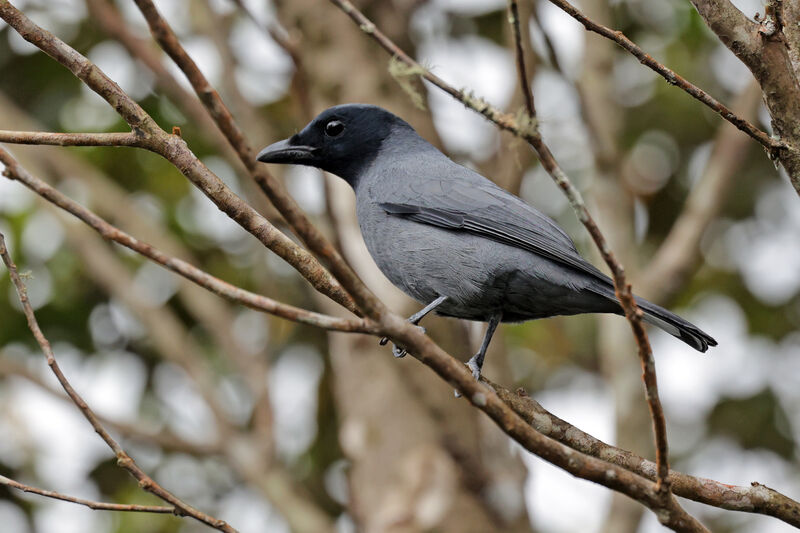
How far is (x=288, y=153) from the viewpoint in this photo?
4.51 m

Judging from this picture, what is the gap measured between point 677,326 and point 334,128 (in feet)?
6.83

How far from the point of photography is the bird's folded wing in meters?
3.64

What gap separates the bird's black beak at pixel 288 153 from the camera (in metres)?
4.45

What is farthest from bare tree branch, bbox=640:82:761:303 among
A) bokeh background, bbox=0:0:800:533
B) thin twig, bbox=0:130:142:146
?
thin twig, bbox=0:130:142:146

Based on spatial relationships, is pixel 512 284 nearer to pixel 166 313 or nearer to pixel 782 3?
pixel 782 3

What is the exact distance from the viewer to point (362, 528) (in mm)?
5766

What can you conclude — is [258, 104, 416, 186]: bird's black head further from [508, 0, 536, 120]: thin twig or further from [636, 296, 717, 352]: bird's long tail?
[508, 0, 536, 120]: thin twig

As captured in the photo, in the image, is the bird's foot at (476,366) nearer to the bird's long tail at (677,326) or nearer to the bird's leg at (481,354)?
the bird's leg at (481,354)

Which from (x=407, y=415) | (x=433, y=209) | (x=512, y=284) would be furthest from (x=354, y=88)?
(x=512, y=284)

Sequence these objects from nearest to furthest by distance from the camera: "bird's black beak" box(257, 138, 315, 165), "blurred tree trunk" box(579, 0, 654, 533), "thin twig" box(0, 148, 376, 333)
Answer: "thin twig" box(0, 148, 376, 333)
"bird's black beak" box(257, 138, 315, 165)
"blurred tree trunk" box(579, 0, 654, 533)

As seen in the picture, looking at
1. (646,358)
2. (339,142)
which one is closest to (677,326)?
(646,358)

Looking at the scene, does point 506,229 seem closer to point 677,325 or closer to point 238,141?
point 677,325

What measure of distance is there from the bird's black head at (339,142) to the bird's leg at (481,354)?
3.82 feet

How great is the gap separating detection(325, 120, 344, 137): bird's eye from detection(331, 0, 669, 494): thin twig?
230 centimetres
